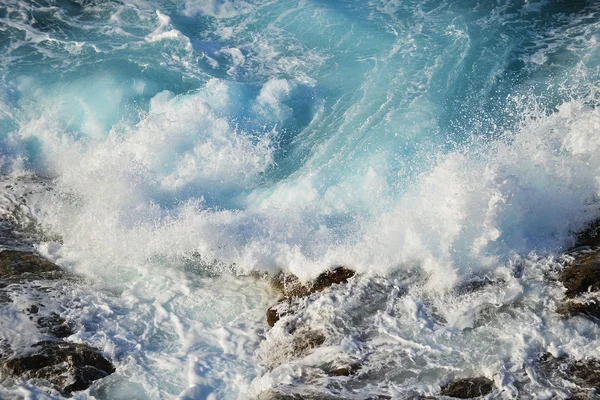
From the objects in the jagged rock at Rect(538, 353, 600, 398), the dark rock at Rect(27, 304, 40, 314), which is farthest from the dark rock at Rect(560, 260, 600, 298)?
the dark rock at Rect(27, 304, 40, 314)

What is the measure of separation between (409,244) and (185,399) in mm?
3392

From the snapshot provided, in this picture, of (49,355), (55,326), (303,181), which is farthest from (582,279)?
(55,326)

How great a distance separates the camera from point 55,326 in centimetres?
648

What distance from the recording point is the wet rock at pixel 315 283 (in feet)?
23.2

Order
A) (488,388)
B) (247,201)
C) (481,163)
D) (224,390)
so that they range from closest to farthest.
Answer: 1. (488,388)
2. (224,390)
3. (481,163)
4. (247,201)

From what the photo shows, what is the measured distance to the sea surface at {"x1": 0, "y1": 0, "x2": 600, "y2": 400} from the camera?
20.1ft

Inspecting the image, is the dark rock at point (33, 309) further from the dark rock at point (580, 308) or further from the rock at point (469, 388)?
the dark rock at point (580, 308)

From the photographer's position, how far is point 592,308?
19.7ft

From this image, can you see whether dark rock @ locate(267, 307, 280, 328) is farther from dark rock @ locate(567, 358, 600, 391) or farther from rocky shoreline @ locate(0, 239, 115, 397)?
dark rock @ locate(567, 358, 600, 391)

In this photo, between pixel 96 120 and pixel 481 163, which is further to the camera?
pixel 96 120

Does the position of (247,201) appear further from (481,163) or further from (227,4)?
(227,4)

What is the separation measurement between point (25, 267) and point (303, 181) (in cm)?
422

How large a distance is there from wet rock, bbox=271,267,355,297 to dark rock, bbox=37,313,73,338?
261 cm

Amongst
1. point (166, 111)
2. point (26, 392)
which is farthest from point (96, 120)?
point (26, 392)
